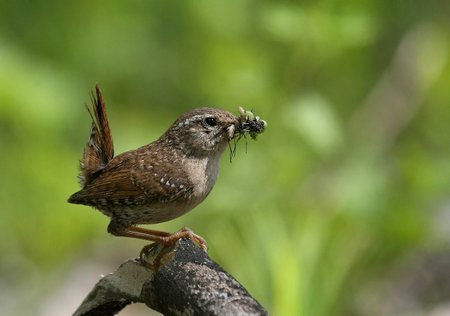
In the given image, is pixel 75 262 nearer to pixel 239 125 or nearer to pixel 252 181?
pixel 252 181

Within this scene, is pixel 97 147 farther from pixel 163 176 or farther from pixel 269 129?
pixel 269 129

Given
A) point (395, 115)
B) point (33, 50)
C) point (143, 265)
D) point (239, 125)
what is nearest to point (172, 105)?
point (33, 50)

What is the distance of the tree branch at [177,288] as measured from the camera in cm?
237

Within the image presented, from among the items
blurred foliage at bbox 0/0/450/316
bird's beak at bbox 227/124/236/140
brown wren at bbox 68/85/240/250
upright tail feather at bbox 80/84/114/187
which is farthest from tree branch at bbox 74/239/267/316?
blurred foliage at bbox 0/0/450/316

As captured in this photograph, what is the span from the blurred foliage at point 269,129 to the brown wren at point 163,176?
38.0 inches

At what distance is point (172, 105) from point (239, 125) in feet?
14.7

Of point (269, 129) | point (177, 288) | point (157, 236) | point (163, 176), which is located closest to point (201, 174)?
point (163, 176)

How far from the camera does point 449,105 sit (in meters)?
7.57

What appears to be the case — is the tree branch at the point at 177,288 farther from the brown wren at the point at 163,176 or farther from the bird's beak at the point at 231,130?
the bird's beak at the point at 231,130

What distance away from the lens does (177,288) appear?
100 inches

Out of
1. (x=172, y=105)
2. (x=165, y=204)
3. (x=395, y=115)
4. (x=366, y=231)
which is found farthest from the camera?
(x=172, y=105)

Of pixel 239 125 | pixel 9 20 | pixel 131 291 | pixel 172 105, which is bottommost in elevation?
pixel 131 291

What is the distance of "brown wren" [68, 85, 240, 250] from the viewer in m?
3.39

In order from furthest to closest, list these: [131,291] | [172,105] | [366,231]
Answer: [172,105], [366,231], [131,291]
